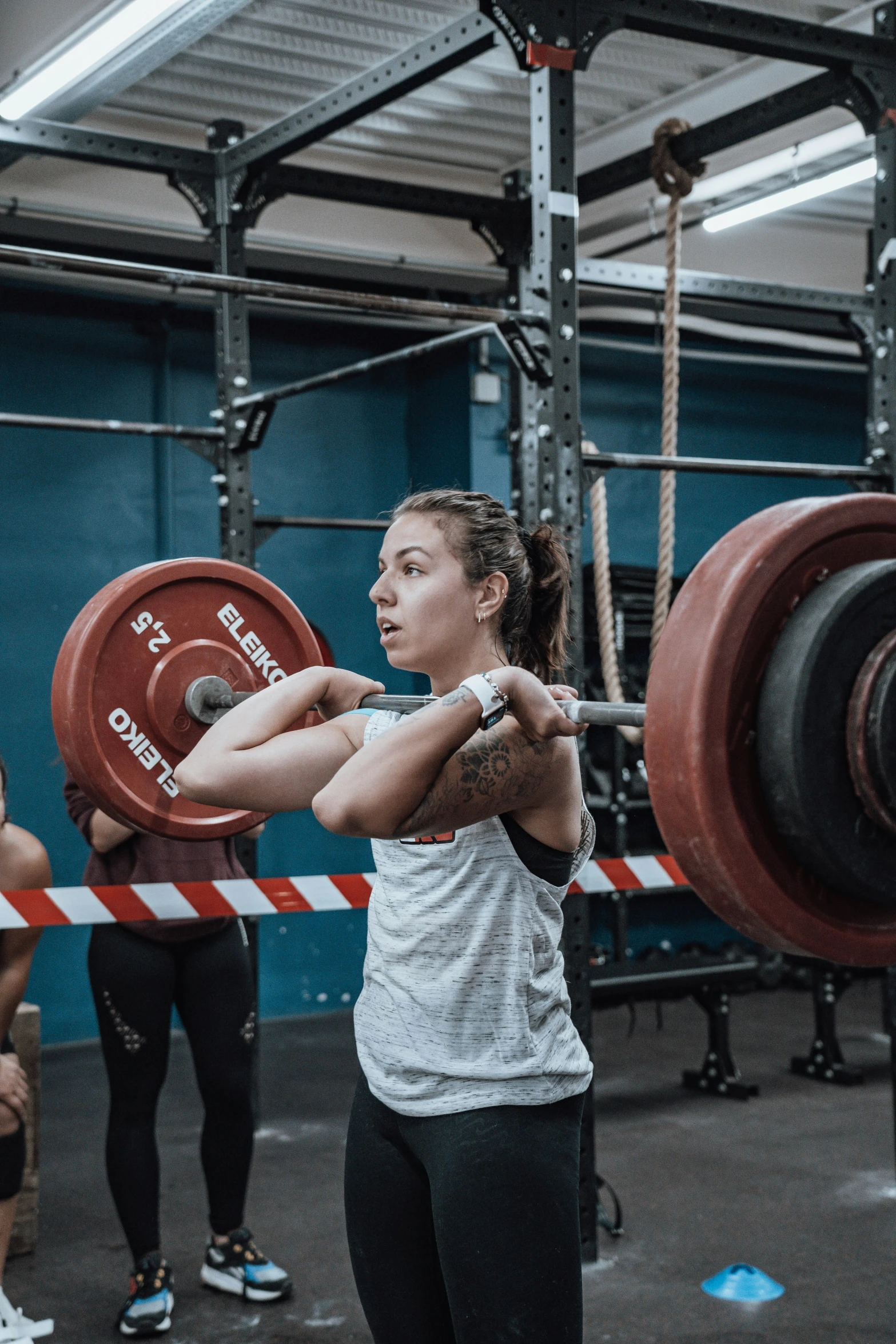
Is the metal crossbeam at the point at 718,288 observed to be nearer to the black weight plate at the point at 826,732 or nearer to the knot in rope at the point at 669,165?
the knot in rope at the point at 669,165

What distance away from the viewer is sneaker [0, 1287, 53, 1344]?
272 centimetres

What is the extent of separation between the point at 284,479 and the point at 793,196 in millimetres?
2437

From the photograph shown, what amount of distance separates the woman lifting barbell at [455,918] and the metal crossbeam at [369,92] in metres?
1.92

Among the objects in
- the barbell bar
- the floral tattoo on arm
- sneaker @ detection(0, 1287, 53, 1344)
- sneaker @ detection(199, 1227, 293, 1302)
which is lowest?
sneaker @ detection(199, 1227, 293, 1302)

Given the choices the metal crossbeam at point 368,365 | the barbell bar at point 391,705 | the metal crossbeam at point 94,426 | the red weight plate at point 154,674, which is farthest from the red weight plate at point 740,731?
the metal crossbeam at point 94,426

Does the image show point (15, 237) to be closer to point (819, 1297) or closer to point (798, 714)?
point (819, 1297)

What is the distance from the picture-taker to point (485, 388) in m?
6.35

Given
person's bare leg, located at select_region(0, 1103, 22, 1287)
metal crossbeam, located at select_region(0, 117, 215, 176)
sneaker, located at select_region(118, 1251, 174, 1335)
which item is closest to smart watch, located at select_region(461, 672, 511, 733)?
person's bare leg, located at select_region(0, 1103, 22, 1287)

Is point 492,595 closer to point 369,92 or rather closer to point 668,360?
point 668,360

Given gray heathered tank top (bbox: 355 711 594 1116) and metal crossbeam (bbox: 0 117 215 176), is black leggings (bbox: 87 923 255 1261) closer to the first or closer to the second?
gray heathered tank top (bbox: 355 711 594 1116)

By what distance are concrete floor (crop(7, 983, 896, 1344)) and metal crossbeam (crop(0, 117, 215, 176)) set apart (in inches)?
112

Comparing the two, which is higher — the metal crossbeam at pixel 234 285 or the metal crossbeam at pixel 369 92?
the metal crossbeam at pixel 369 92

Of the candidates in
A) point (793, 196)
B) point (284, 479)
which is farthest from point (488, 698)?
point (284, 479)

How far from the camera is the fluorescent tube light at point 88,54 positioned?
3.91 metres
